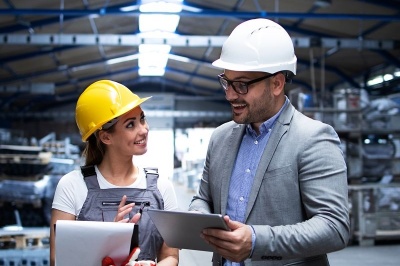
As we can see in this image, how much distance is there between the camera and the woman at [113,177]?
7.76 ft

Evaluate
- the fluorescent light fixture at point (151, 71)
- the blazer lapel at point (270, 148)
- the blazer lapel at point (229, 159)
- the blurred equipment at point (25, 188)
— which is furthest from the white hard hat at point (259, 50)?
the fluorescent light fixture at point (151, 71)

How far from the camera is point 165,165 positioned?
87.9ft

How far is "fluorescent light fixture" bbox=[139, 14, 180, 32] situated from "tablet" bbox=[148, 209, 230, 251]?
1326cm

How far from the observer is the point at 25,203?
823cm

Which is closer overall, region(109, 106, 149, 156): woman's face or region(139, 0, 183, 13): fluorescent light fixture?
region(109, 106, 149, 156): woman's face

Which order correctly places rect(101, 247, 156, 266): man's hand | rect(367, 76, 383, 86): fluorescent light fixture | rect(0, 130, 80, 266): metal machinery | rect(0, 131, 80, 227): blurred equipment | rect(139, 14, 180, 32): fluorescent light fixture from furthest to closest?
rect(367, 76, 383, 86): fluorescent light fixture → rect(139, 14, 180, 32): fluorescent light fixture → rect(0, 131, 80, 227): blurred equipment → rect(0, 130, 80, 266): metal machinery → rect(101, 247, 156, 266): man's hand

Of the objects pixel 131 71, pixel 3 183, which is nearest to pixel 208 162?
pixel 3 183

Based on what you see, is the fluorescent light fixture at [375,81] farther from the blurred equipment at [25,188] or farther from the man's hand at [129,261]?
the man's hand at [129,261]

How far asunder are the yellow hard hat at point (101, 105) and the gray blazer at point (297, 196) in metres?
0.58

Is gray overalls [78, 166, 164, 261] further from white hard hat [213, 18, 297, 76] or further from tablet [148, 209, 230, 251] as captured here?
white hard hat [213, 18, 297, 76]

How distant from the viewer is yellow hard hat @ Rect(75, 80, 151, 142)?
247 cm

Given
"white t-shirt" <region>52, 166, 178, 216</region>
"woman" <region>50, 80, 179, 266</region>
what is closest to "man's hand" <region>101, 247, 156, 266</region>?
"woman" <region>50, 80, 179, 266</region>

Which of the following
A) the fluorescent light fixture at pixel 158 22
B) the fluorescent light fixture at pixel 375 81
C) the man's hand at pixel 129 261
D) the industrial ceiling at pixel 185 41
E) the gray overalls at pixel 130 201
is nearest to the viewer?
the man's hand at pixel 129 261

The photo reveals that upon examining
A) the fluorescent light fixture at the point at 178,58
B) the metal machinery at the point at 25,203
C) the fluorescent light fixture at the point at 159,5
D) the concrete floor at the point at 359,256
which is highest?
the fluorescent light fixture at the point at 159,5
